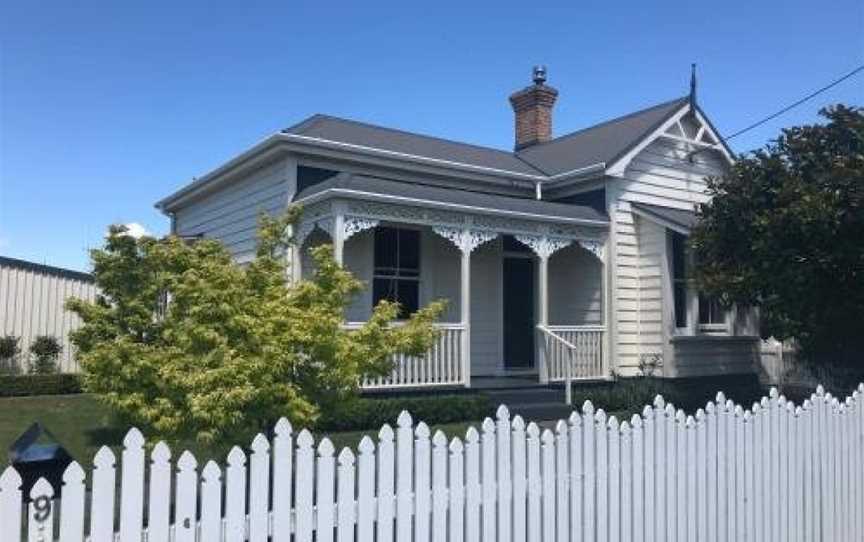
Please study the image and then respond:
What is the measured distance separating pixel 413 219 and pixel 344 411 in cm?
666

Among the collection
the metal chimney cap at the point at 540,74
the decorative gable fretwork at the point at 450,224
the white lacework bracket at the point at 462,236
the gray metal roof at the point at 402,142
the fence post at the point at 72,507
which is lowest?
the fence post at the point at 72,507

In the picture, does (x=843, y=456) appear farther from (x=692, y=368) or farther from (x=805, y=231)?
(x=692, y=368)

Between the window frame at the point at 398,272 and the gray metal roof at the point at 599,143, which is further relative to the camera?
the gray metal roof at the point at 599,143

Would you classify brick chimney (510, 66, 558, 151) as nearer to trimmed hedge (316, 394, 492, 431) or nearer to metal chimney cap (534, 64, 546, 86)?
metal chimney cap (534, 64, 546, 86)

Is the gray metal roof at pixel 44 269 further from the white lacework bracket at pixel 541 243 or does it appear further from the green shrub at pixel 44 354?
the white lacework bracket at pixel 541 243

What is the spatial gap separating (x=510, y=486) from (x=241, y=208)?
12.4 metres

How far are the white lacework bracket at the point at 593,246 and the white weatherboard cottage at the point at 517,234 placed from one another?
0.04 m

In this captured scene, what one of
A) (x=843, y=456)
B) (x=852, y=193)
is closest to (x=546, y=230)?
(x=852, y=193)

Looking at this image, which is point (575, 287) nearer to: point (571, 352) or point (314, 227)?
point (571, 352)

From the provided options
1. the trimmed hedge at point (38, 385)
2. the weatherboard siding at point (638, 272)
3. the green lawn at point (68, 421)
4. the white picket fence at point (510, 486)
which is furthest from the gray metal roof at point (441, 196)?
the white picket fence at point (510, 486)

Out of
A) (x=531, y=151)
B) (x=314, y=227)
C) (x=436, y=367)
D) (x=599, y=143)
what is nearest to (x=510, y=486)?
(x=436, y=367)

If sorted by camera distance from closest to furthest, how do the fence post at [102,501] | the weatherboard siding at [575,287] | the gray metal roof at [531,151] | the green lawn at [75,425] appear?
the fence post at [102,501] < the green lawn at [75,425] < the gray metal roof at [531,151] < the weatherboard siding at [575,287]

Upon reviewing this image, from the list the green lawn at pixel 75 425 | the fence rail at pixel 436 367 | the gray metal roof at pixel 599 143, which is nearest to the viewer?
the green lawn at pixel 75 425

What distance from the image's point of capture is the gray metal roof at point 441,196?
12219 mm
